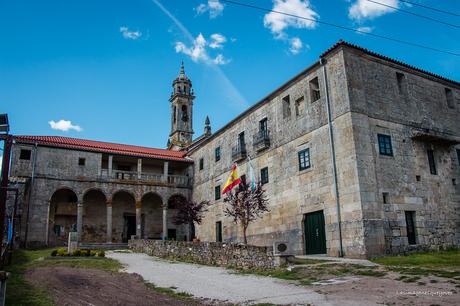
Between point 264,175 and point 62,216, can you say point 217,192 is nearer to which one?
point 264,175

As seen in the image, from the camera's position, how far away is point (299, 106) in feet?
66.2

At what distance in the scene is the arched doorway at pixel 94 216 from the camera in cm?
2914

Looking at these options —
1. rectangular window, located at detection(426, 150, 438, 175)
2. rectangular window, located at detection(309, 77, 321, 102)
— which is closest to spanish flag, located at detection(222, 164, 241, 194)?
rectangular window, located at detection(309, 77, 321, 102)

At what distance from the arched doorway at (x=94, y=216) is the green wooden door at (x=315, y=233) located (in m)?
17.0

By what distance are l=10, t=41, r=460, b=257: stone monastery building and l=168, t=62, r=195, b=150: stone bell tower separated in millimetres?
15706

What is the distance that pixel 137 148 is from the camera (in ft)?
111

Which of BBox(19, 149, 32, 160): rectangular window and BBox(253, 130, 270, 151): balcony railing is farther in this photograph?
BBox(19, 149, 32, 160): rectangular window

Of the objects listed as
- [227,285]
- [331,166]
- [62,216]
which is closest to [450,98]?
[331,166]

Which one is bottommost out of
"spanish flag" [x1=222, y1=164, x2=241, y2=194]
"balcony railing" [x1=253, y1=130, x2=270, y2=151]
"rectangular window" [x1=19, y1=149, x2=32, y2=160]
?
"spanish flag" [x1=222, y1=164, x2=241, y2=194]

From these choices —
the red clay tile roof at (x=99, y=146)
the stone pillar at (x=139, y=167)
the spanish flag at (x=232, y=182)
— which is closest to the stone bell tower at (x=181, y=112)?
the red clay tile roof at (x=99, y=146)

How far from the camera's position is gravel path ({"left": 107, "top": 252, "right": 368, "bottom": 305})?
8.13m

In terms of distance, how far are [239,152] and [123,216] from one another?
1253 centimetres

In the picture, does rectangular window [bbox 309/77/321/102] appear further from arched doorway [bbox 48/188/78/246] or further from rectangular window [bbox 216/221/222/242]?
arched doorway [bbox 48/188/78/246]

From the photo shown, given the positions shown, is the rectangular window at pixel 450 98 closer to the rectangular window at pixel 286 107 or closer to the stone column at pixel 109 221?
the rectangular window at pixel 286 107
